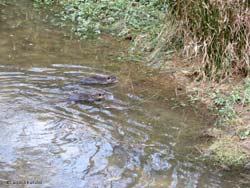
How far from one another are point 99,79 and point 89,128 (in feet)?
4.51

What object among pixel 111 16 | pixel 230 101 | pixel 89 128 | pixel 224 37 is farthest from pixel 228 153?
pixel 111 16

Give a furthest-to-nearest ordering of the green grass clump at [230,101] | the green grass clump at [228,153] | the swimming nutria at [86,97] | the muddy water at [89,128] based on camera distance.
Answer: the swimming nutria at [86,97] < the green grass clump at [230,101] < the green grass clump at [228,153] < the muddy water at [89,128]

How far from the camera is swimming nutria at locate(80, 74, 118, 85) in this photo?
7277 millimetres

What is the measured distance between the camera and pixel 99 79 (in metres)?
7.28

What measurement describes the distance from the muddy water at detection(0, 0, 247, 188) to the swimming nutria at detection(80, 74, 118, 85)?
0.11 metres

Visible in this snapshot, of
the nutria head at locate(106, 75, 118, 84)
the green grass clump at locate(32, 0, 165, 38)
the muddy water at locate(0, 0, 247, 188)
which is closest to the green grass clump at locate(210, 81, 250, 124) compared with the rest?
the muddy water at locate(0, 0, 247, 188)

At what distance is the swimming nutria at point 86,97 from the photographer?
6.75 m

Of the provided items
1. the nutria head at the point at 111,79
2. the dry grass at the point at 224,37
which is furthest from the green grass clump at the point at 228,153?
the nutria head at the point at 111,79

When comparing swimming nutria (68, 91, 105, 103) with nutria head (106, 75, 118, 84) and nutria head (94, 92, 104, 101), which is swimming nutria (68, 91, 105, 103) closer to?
nutria head (94, 92, 104, 101)

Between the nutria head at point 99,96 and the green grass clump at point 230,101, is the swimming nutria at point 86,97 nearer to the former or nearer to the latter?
the nutria head at point 99,96

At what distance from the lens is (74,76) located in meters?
7.64

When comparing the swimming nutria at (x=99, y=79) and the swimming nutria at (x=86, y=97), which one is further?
the swimming nutria at (x=99, y=79)

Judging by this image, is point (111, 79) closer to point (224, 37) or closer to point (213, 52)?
point (213, 52)

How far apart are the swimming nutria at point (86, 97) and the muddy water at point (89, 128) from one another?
4.4 inches
